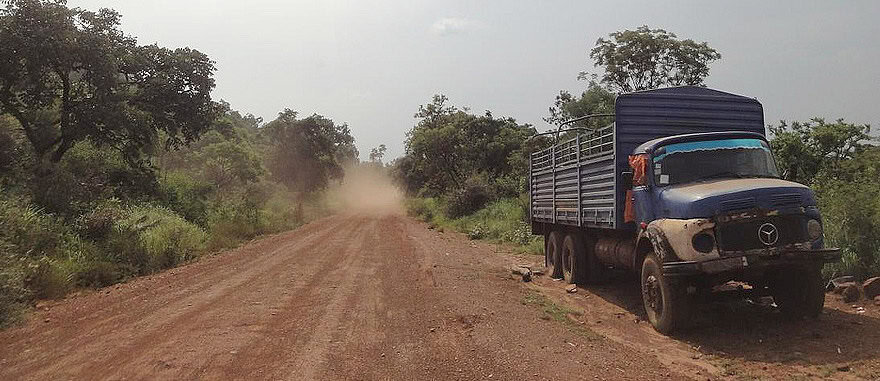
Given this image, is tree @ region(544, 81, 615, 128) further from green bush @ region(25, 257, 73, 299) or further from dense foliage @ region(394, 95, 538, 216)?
green bush @ region(25, 257, 73, 299)

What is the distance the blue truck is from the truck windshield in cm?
1

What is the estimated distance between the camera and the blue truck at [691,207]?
19.3 ft

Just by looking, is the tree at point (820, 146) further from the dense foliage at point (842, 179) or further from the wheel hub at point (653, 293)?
the wheel hub at point (653, 293)

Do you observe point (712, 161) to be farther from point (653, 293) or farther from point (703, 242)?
point (653, 293)

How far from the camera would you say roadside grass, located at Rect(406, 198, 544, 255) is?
57.8 ft

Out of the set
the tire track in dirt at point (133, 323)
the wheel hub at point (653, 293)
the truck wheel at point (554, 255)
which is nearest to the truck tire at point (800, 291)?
the wheel hub at point (653, 293)

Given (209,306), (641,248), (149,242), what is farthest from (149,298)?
(641,248)

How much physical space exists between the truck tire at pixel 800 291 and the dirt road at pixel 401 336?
19 cm

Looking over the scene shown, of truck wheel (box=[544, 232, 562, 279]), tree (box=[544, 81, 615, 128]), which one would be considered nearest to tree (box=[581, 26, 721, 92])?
tree (box=[544, 81, 615, 128])

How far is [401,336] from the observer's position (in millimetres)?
6234

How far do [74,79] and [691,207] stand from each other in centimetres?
1779

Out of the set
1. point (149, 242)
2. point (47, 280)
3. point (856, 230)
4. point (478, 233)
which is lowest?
point (478, 233)

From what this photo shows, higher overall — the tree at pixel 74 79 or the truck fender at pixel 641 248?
the tree at pixel 74 79

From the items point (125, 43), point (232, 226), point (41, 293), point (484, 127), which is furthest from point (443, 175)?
point (41, 293)
